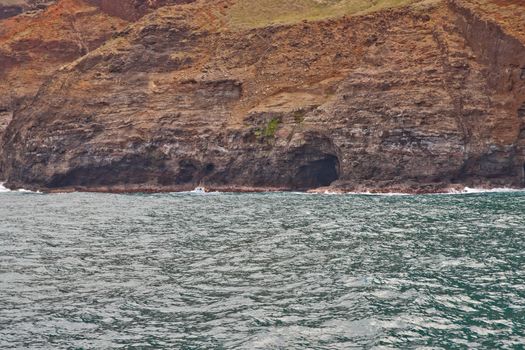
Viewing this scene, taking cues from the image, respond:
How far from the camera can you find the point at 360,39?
280 feet

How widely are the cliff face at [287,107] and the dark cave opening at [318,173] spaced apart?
0.19m

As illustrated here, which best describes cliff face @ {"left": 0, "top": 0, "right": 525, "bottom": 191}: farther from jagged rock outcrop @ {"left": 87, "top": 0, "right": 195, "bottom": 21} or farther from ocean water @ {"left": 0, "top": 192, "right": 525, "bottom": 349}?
ocean water @ {"left": 0, "top": 192, "right": 525, "bottom": 349}

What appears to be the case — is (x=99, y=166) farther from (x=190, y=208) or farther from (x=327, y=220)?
(x=327, y=220)

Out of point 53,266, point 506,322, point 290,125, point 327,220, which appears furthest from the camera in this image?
point 290,125

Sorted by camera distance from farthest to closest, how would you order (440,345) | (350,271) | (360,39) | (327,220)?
(360,39), (327,220), (350,271), (440,345)

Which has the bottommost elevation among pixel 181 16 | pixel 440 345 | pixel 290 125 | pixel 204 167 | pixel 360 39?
pixel 440 345

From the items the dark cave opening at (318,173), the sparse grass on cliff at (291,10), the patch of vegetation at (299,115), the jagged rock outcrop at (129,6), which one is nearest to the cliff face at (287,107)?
the dark cave opening at (318,173)

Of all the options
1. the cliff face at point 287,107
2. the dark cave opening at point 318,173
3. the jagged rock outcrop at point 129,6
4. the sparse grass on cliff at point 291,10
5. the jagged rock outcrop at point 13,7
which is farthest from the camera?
the jagged rock outcrop at point 13,7

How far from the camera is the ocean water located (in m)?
17.6

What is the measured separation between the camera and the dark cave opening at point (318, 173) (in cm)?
7856

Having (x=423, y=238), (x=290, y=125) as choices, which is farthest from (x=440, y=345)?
(x=290, y=125)

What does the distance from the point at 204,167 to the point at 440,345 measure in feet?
224

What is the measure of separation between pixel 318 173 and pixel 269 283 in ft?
188

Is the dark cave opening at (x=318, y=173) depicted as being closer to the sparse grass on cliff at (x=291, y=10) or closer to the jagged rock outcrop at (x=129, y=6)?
the sparse grass on cliff at (x=291, y=10)
